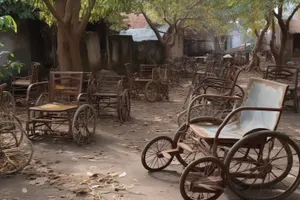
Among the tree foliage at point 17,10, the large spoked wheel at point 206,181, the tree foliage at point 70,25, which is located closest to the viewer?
the large spoked wheel at point 206,181

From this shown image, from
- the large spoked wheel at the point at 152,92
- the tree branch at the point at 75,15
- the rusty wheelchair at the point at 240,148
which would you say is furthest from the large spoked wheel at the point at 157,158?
the large spoked wheel at the point at 152,92

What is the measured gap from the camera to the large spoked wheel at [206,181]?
369cm

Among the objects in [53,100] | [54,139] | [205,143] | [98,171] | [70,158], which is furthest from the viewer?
[53,100]

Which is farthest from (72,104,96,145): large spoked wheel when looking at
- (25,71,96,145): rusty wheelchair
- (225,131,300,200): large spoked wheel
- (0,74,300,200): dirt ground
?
(225,131,300,200): large spoked wheel

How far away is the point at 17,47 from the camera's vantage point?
11.9 m

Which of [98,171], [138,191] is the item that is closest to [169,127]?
[98,171]

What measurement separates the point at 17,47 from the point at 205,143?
9.31 m

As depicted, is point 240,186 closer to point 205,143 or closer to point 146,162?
point 205,143

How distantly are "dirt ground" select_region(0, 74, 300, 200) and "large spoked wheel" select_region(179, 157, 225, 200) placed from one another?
30cm

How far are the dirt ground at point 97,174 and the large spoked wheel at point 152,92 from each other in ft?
12.7

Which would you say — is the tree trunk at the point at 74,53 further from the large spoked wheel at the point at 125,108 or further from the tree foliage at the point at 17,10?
the tree foliage at the point at 17,10

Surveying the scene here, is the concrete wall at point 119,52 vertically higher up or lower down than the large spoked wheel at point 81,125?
higher up

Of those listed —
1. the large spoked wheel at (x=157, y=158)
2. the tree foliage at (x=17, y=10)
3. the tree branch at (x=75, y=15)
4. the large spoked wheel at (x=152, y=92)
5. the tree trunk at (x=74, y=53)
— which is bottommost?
the large spoked wheel at (x=157, y=158)

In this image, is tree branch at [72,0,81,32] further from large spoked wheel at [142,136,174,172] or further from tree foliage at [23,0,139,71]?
large spoked wheel at [142,136,174,172]
